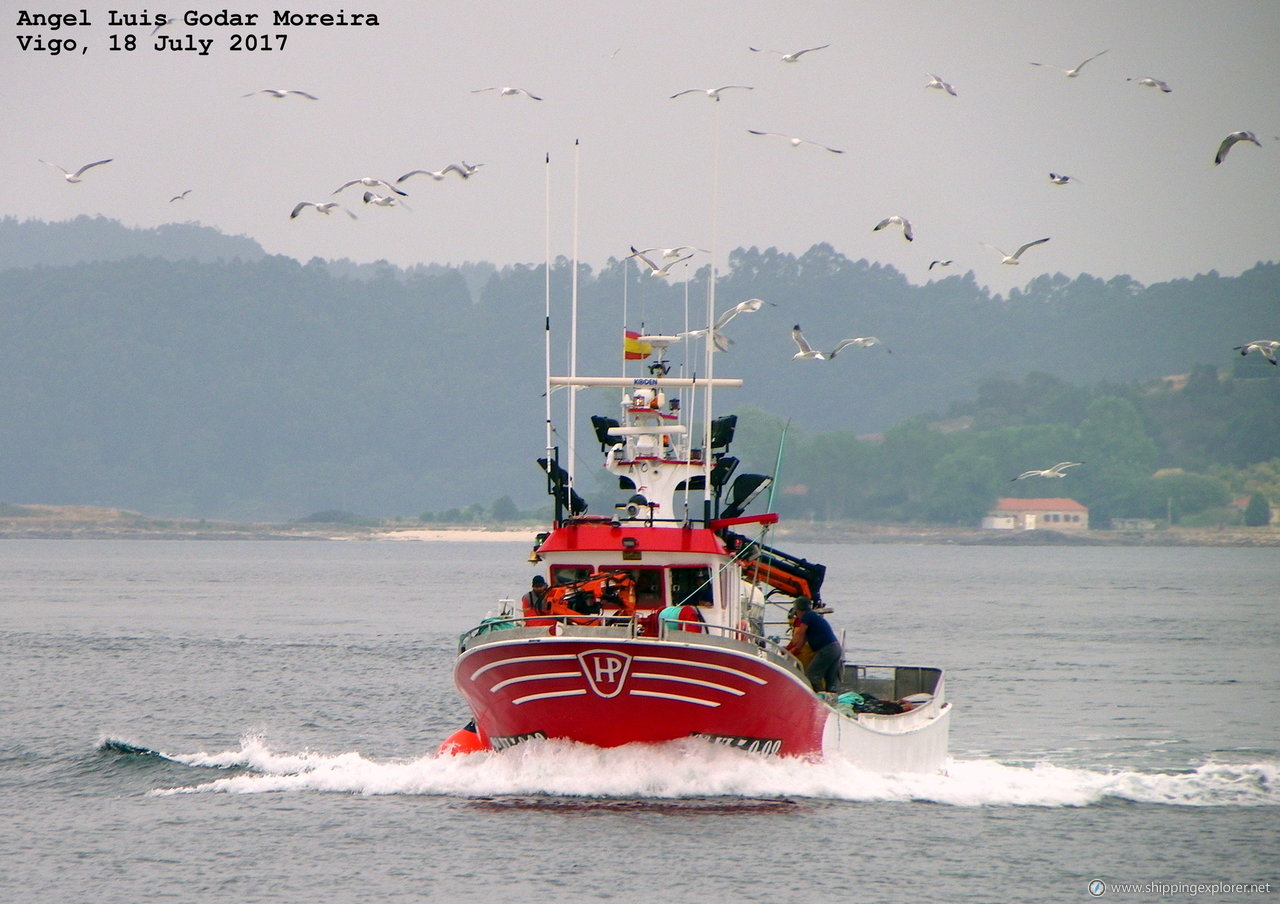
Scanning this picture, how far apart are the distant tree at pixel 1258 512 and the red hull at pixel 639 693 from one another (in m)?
175

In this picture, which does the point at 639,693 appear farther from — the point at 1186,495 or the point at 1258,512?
the point at 1186,495

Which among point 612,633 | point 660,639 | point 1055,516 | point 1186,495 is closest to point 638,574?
point 612,633

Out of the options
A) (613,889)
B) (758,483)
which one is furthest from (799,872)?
(758,483)

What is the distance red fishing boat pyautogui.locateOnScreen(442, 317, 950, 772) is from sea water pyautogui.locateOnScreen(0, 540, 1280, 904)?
1.94 feet

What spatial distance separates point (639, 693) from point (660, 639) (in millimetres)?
881

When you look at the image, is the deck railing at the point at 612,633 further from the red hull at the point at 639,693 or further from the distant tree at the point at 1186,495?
the distant tree at the point at 1186,495

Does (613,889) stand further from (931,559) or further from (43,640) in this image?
(931,559)

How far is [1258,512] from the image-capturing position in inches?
7530

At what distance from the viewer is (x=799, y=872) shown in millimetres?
24938

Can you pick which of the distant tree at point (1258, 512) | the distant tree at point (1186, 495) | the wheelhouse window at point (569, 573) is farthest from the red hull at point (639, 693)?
the distant tree at point (1186, 495)

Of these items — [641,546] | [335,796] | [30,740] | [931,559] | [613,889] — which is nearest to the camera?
[613,889]

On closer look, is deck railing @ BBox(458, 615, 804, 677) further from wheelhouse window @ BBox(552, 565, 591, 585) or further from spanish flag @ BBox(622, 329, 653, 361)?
spanish flag @ BBox(622, 329, 653, 361)

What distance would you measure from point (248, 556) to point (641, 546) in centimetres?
15248

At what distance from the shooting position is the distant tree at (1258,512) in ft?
627
